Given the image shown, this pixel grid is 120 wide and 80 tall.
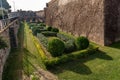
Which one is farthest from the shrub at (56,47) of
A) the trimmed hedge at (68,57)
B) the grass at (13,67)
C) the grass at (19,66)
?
the grass at (13,67)

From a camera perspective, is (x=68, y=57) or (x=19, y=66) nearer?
(x=68, y=57)

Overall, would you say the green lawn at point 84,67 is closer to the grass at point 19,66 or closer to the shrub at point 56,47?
the grass at point 19,66

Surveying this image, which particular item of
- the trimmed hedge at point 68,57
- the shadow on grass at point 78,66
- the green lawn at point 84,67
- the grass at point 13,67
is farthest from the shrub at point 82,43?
the grass at point 13,67

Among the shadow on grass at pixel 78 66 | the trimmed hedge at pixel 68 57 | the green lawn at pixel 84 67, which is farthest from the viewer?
the trimmed hedge at pixel 68 57

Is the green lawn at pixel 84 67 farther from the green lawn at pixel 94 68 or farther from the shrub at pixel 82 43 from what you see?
the shrub at pixel 82 43

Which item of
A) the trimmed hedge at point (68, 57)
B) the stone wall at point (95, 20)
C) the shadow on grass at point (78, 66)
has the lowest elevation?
the shadow on grass at point (78, 66)

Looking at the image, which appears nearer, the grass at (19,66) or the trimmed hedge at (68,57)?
the grass at (19,66)

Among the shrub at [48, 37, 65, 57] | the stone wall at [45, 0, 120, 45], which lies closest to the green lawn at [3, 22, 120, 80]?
the shrub at [48, 37, 65, 57]

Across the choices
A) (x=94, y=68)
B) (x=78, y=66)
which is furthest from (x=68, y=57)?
(x=94, y=68)

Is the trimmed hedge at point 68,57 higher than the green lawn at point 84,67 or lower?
higher

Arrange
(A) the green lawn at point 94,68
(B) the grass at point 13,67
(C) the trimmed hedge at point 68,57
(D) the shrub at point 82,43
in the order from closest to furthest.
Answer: (A) the green lawn at point 94,68 < (B) the grass at point 13,67 < (C) the trimmed hedge at point 68,57 < (D) the shrub at point 82,43

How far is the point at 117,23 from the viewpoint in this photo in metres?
18.6

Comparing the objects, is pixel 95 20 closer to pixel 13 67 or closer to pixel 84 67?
pixel 84 67

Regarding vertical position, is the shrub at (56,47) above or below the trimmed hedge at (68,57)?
above
